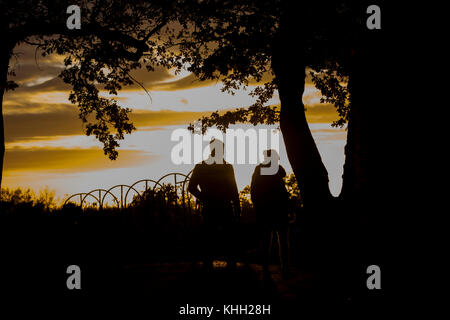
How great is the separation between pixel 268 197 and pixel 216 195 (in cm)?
83

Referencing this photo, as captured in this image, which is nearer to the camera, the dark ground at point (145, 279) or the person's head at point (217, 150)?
the dark ground at point (145, 279)

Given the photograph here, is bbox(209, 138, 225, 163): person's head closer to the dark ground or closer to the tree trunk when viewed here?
the dark ground

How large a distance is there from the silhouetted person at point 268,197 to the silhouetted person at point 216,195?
0.40 meters

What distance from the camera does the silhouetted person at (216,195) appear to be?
7715 mm

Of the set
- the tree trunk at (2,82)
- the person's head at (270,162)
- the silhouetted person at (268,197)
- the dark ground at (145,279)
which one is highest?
the tree trunk at (2,82)

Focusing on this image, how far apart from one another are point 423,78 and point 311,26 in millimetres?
7831

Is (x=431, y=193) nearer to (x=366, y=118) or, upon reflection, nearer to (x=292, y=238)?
(x=366, y=118)

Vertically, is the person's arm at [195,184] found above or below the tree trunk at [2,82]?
below

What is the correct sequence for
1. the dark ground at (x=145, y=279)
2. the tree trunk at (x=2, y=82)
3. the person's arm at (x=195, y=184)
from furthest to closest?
the tree trunk at (x=2, y=82), the person's arm at (x=195, y=184), the dark ground at (x=145, y=279)

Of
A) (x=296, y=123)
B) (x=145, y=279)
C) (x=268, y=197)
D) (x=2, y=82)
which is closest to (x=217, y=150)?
(x=268, y=197)

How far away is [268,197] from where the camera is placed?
25.4 ft

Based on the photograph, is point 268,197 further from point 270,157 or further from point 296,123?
point 296,123

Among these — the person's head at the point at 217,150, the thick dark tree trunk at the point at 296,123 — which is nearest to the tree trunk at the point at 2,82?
the person's head at the point at 217,150

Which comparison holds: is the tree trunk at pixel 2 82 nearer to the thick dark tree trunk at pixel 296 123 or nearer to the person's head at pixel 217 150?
the person's head at pixel 217 150
